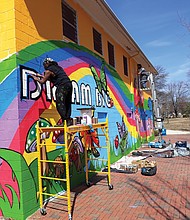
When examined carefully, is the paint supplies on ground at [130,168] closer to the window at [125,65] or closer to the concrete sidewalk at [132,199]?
the concrete sidewalk at [132,199]

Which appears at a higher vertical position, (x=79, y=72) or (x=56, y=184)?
(x=79, y=72)

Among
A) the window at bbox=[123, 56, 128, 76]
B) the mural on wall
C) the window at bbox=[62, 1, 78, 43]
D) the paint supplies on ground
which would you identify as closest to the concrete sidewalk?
the paint supplies on ground

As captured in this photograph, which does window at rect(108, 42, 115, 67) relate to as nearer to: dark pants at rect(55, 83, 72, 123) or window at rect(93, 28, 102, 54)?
window at rect(93, 28, 102, 54)

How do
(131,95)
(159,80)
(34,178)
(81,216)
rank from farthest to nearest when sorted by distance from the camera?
(159,80)
(131,95)
(34,178)
(81,216)

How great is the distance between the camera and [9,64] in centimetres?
496

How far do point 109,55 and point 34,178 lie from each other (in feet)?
24.4

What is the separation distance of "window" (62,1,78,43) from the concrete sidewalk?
4.65 meters

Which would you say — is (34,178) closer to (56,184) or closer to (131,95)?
(56,184)

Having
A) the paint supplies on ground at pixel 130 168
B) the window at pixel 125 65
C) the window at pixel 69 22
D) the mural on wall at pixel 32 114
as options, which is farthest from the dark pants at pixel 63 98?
the window at pixel 125 65

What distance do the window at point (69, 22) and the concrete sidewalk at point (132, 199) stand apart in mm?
4655

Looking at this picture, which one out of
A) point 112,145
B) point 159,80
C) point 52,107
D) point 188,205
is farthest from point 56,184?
point 159,80

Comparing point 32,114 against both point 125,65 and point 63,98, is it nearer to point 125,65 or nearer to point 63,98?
point 63,98

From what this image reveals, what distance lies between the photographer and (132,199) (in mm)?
5660

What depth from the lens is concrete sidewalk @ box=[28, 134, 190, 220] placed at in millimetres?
4755
